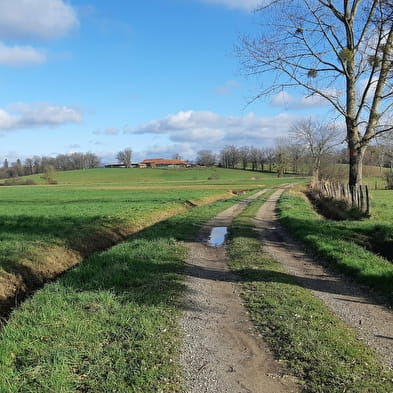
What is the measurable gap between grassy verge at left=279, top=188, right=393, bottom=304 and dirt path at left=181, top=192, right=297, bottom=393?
2967 millimetres

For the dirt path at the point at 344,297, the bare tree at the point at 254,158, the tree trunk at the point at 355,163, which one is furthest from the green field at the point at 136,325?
the bare tree at the point at 254,158

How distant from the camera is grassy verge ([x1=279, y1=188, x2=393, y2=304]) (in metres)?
8.34

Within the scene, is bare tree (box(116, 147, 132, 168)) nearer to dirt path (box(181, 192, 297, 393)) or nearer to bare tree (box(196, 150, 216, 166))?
bare tree (box(196, 150, 216, 166))

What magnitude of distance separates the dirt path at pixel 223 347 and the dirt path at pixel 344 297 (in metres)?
1.55

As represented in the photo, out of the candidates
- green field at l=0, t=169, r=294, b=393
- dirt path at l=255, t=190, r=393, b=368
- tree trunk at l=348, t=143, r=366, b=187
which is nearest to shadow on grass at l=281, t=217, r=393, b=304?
dirt path at l=255, t=190, r=393, b=368

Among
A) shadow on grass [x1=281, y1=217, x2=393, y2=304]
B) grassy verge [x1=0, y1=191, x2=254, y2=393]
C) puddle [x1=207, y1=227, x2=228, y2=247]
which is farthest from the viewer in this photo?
puddle [x1=207, y1=227, x2=228, y2=247]

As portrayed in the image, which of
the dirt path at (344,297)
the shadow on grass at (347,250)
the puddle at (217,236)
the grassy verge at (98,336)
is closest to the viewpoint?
the grassy verge at (98,336)

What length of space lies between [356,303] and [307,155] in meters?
73.5

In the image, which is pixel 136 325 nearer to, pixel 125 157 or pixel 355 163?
pixel 355 163

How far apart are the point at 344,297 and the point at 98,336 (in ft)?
15.6

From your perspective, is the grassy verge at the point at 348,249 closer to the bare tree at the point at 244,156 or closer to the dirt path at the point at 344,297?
the dirt path at the point at 344,297

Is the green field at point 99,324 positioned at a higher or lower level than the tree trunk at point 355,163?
lower

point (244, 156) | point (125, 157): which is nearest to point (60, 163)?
point (125, 157)

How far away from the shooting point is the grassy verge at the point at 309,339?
4258 millimetres
